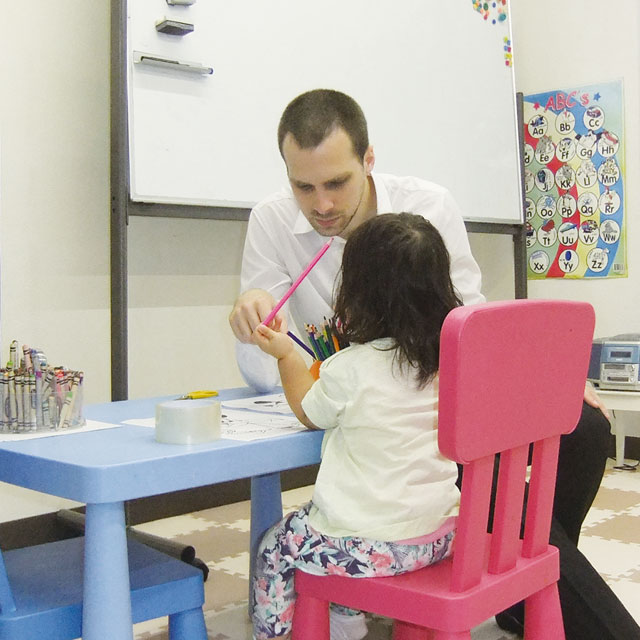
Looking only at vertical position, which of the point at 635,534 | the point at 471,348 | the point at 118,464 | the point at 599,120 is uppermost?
the point at 599,120

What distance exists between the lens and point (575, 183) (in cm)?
350

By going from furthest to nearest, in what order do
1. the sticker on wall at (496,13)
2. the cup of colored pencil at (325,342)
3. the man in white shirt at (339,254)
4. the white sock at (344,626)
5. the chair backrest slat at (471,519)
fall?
the sticker on wall at (496,13) < the white sock at (344,626) < the man in white shirt at (339,254) < the cup of colored pencil at (325,342) < the chair backrest slat at (471,519)

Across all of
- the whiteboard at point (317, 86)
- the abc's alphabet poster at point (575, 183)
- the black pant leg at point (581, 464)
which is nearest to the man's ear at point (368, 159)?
the black pant leg at point (581, 464)

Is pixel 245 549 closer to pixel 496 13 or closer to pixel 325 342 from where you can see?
pixel 325 342

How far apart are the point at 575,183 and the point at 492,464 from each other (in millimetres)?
2684

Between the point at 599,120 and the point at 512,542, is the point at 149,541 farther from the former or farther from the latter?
the point at 599,120

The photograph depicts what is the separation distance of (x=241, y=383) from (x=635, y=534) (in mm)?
1259

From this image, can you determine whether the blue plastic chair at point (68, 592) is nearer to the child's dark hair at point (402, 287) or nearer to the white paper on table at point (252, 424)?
the white paper on table at point (252, 424)

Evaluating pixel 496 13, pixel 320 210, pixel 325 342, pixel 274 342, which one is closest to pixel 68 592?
pixel 274 342

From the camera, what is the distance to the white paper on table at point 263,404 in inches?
53.0

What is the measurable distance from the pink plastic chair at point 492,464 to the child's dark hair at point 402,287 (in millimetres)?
152

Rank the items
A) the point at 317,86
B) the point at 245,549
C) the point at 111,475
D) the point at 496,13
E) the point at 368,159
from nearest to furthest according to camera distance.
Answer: the point at 111,475
the point at 368,159
the point at 245,549
the point at 317,86
the point at 496,13

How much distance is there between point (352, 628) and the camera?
5.15 ft

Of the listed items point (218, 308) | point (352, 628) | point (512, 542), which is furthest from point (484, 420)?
point (218, 308)
